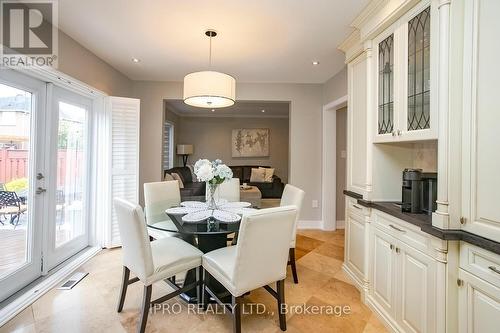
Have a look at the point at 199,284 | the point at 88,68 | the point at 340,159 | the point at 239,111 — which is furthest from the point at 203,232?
the point at 239,111

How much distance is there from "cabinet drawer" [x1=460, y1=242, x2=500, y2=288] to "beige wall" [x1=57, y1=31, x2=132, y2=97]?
3.51 metres

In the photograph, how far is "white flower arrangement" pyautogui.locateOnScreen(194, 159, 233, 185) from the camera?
89.1 inches

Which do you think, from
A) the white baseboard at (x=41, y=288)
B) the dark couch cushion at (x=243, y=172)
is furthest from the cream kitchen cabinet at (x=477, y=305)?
the dark couch cushion at (x=243, y=172)

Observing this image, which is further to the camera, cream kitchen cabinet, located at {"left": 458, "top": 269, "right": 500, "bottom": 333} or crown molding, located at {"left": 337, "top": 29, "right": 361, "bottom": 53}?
crown molding, located at {"left": 337, "top": 29, "right": 361, "bottom": 53}

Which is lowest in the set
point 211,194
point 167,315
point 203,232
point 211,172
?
point 167,315

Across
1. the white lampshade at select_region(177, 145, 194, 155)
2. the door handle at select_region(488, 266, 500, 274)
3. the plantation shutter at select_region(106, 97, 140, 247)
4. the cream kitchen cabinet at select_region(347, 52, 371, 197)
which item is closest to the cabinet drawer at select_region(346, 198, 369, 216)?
the cream kitchen cabinet at select_region(347, 52, 371, 197)

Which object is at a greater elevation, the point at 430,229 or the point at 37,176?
the point at 37,176

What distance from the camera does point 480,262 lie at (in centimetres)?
125

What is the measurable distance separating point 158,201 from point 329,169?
9.36 feet

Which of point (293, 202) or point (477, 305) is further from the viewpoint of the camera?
point (293, 202)

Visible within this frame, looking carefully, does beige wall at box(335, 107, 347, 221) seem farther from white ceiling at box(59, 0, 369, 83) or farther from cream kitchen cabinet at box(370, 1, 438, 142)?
cream kitchen cabinet at box(370, 1, 438, 142)

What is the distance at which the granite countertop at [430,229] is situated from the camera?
1189 mm

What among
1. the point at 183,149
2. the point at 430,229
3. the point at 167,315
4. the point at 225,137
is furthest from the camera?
the point at 225,137

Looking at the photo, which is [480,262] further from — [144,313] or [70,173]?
[70,173]
